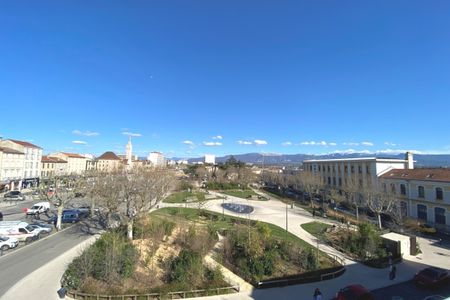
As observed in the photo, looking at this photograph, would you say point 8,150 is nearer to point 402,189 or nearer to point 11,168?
point 11,168

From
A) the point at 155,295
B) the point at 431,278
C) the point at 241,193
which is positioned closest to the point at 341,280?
the point at 431,278

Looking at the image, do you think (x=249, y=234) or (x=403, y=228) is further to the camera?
(x=403, y=228)

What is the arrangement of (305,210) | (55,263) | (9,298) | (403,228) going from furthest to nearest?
(305,210) → (403,228) → (55,263) → (9,298)

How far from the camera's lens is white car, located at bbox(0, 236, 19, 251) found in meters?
27.5

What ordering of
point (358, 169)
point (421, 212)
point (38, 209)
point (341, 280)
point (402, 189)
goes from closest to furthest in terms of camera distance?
point (341, 280) → point (421, 212) → point (38, 209) → point (402, 189) → point (358, 169)

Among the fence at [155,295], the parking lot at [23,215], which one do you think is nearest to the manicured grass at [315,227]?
the fence at [155,295]

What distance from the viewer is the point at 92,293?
18828 mm

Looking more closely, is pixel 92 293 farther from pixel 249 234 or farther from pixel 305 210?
pixel 305 210

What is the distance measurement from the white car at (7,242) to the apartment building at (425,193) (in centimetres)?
5164

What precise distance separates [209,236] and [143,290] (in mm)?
10228

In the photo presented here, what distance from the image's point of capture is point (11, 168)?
69.1 meters

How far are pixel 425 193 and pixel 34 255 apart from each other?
166 ft

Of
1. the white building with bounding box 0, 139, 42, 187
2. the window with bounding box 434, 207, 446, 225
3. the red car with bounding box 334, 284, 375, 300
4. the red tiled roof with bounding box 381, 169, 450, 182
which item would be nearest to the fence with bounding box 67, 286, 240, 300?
the red car with bounding box 334, 284, 375, 300

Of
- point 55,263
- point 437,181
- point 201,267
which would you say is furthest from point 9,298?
point 437,181
